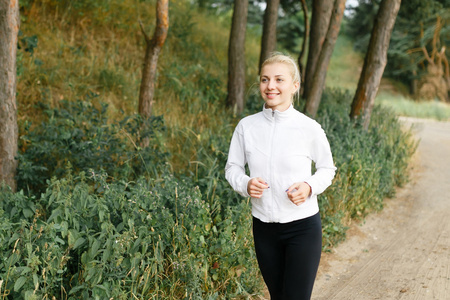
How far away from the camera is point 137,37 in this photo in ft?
35.9

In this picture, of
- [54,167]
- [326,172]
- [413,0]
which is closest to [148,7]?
[413,0]

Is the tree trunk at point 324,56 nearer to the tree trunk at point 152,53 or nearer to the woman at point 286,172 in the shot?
the tree trunk at point 152,53

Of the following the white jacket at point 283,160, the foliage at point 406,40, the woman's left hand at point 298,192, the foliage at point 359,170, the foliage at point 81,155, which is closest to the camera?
the woman's left hand at point 298,192

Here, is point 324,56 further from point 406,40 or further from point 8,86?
point 406,40

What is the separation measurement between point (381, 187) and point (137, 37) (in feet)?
22.5

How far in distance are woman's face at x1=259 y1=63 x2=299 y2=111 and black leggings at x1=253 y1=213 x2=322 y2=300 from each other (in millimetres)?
702

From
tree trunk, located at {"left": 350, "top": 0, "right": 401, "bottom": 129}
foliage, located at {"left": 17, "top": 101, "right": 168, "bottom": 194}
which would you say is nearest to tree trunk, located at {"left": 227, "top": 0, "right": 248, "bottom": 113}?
tree trunk, located at {"left": 350, "top": 0, "right": 401, "bottom": 129}

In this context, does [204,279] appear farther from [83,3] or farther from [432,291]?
[83,3]

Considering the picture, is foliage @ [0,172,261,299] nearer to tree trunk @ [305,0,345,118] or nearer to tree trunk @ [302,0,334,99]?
tree trunk @ [305,0,345,118]

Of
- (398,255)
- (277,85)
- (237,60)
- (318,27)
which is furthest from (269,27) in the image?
(277,85)

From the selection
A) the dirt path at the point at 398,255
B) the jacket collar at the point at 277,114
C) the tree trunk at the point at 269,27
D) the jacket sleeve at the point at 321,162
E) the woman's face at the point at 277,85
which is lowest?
the dirt path at the point at 398,255

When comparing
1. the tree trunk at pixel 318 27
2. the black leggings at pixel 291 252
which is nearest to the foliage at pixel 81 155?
the black leggings at pixel 291 252

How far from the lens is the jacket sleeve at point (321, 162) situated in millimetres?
2646

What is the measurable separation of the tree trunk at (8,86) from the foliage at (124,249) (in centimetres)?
94
